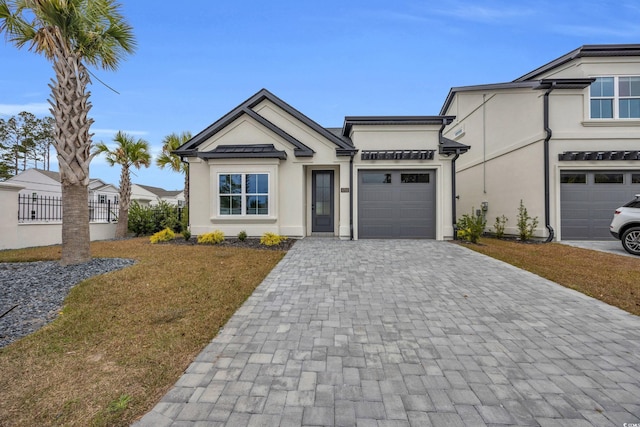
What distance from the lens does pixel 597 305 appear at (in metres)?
4.46

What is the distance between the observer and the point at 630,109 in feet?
35.0

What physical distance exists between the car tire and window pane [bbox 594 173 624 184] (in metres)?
3.05

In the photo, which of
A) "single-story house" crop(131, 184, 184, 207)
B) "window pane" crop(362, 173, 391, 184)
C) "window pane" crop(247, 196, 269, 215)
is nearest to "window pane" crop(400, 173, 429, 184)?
"window pane" crop(362, 173, 391, 184)

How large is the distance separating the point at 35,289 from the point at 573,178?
17.1 metres

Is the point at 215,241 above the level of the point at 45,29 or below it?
below

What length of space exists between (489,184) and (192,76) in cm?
1942

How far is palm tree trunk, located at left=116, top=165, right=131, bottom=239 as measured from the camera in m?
13.0

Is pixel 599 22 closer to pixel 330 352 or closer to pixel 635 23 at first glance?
pixel 635 23

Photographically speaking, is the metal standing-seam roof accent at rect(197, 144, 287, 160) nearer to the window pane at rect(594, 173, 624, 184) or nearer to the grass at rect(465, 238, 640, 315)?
the grass at rect(465, 238, 640, 315)

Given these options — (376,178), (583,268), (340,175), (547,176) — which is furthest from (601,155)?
(340,175)

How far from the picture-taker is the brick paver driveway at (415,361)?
2.15 m

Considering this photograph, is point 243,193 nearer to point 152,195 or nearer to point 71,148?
point 71,148

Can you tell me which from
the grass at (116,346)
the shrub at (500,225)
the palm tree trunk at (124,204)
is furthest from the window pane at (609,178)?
the palm tree trunk at (124,204)

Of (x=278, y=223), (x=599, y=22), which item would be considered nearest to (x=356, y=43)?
(x=278, y=223)
